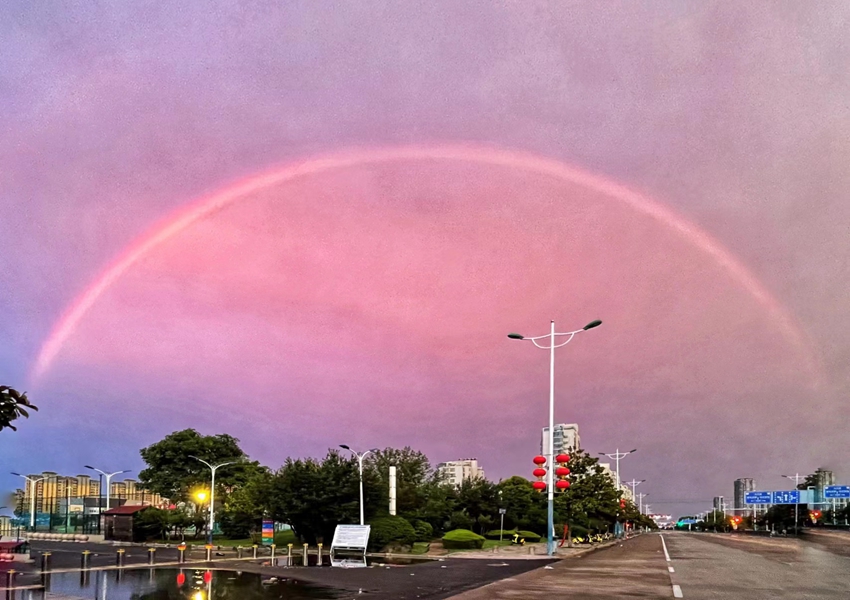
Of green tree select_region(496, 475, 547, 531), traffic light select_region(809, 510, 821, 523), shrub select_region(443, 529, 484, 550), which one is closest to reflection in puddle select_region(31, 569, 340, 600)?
shrub select_region(443, 529, 484, 550)

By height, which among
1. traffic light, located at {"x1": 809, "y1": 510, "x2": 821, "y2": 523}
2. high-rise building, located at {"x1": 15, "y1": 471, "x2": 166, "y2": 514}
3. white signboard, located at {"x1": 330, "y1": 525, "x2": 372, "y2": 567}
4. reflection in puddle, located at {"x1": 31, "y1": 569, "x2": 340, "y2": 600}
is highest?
reflection in puddle, located at {"x1": 31, "y1": 569, "x2": 340, "y2": 600}

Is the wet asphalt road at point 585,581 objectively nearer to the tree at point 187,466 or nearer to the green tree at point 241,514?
the green tree at point 241,514

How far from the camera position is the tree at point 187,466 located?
92.4 m

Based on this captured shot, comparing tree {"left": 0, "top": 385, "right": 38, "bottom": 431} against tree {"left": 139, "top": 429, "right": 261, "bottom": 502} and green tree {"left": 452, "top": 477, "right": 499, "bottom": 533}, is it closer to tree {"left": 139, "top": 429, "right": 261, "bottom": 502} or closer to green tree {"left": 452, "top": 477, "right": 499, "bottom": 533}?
green tree {"left": 452, "top": 477, "right": 499, "bottom": 533}

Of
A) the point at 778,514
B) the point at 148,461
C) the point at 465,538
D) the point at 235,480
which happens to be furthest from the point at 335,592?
the point at 778,514

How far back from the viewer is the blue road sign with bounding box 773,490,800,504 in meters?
135

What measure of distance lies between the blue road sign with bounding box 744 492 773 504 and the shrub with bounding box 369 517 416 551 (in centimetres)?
10793

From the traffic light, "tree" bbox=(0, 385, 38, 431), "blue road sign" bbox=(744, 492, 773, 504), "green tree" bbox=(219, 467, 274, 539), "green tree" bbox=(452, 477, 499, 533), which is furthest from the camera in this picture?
the traffic light

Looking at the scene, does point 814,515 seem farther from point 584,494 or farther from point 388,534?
point 388,534

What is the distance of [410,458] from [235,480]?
21.9m

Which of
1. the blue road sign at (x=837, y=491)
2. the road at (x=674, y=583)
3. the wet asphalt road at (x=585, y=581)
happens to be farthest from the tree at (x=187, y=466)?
the blue road sign at (x=837, y=491)

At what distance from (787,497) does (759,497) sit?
7.36 metres

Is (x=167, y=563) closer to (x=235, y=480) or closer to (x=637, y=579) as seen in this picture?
(x=637, y=579)

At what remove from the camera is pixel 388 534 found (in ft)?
171
